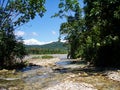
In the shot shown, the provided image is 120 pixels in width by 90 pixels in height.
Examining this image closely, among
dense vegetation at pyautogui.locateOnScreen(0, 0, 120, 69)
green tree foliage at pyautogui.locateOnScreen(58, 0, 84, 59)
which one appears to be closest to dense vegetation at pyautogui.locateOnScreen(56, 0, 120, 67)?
dense vegetation at pyautogui.locateOnScreen(0, 0, 120, 69)

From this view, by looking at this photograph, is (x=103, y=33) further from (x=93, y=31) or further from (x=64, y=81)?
(x=64, y=81)

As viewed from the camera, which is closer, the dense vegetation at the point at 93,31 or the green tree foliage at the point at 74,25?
the dense vegetation at the point at 93,31

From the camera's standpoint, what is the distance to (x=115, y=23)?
3644cm

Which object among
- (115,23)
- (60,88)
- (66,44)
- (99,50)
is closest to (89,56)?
(99,50)

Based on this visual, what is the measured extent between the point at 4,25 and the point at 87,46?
12733 mm

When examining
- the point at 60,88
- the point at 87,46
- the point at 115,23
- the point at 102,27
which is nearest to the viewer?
the point at 60,88

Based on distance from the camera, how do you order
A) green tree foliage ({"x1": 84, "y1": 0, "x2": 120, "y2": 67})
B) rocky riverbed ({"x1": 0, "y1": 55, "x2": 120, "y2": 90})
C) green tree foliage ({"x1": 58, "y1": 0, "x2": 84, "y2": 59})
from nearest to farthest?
1. rocky riverbed ({"x1": 0, "y1": 55, "x2": 120, "y2": 90})
2. green tree foliage ({"x1": 84, "y1": 0, "x2": 120, "y2": 67})
3. green tree foliage ({"x1": 58, "y1": 0, "x2": 84, "y2": 59})

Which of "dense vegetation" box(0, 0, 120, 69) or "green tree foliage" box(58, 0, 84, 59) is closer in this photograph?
"dense vegetation" box(0, 0, 120, 69)

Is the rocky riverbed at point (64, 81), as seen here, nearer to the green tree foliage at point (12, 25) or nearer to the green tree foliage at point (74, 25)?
the green tree foliage at point (12, 25)

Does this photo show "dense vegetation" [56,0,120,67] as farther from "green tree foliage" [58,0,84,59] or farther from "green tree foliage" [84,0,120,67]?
"green tree foliage" [58,0,84,59]

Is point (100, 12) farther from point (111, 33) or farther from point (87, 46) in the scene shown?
point (87, 46)

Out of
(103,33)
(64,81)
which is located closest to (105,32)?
(103,33)

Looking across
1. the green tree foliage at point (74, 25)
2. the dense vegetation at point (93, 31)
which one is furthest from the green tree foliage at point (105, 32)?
the green tree foliage at point (74, 25)

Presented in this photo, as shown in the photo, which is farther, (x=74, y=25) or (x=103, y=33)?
(x=74, y=25)
